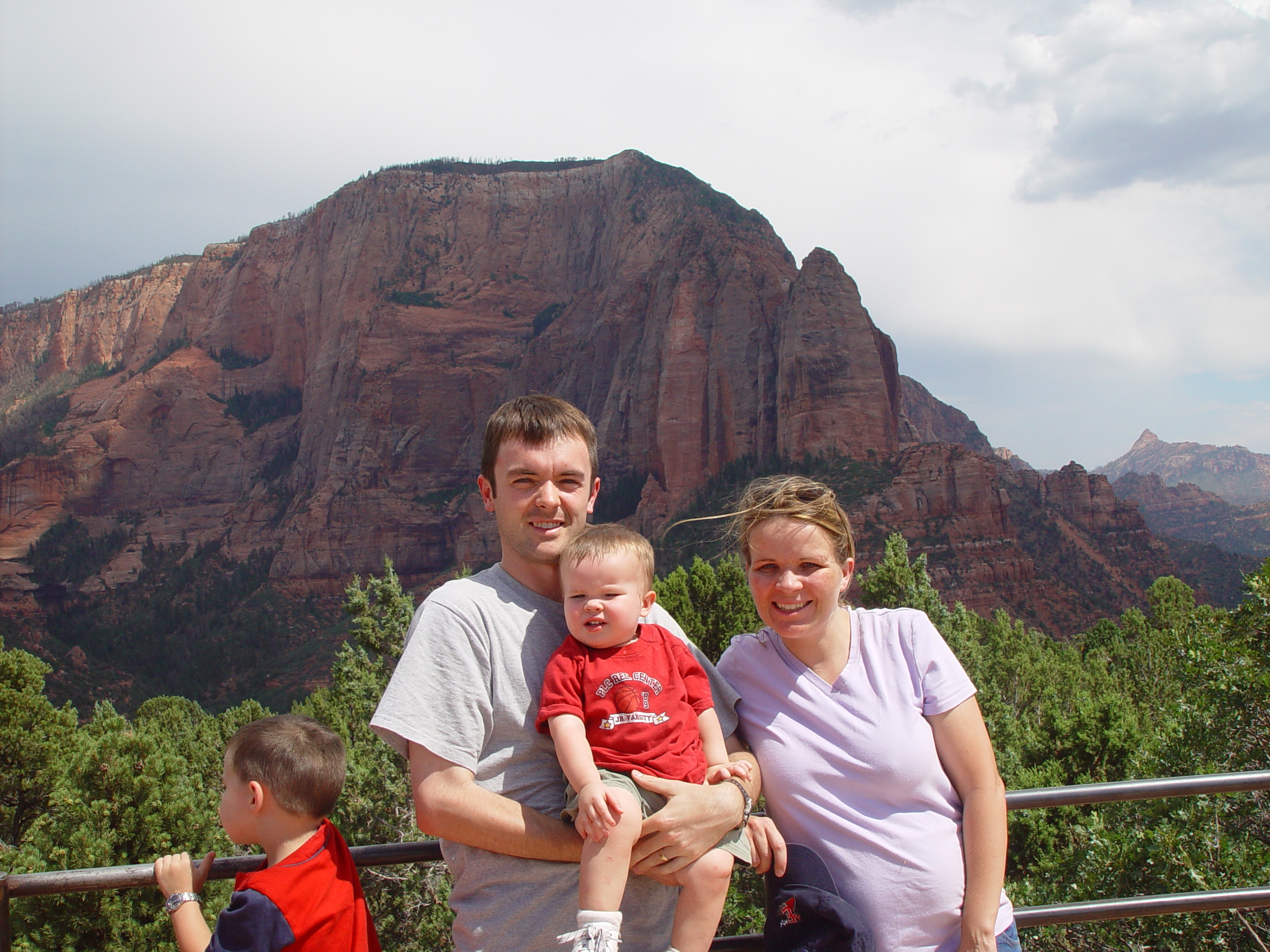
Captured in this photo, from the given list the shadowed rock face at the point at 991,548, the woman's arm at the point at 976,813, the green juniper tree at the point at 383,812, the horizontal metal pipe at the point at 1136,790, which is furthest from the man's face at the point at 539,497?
the shadowed rock face at the point at 991,548

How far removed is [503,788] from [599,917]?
0.51 meters

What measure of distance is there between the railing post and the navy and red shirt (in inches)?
31.6

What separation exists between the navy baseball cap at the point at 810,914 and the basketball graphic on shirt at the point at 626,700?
2.42 feet

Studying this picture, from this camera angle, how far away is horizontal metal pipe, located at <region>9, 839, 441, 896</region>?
2920 millimetres

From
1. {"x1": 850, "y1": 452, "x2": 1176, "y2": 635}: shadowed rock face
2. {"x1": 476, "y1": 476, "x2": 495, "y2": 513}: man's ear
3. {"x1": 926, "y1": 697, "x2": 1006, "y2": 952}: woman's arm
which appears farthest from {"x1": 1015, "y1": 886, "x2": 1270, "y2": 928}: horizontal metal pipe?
{"x1": 850, "y1": 452, "x2": 1176, "y2": 635}: shadowed rock face

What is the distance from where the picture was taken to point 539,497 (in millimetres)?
3074

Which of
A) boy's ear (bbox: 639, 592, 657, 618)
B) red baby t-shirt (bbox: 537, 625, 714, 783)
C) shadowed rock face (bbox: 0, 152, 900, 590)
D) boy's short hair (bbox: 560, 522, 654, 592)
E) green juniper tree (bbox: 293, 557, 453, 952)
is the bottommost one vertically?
green juniper tree (bbox: 293, 557, 453, 952)

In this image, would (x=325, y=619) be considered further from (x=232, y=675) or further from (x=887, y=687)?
(x=887, y=687)

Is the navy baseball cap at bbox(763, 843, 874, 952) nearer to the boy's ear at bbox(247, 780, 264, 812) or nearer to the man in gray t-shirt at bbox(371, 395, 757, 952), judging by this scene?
the man in gray t-shirt at bbox(371, 395, 757, 952)

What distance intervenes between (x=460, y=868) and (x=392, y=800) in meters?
19.9

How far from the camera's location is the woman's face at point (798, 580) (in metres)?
2.98

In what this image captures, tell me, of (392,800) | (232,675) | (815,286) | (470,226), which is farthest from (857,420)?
(470,226)

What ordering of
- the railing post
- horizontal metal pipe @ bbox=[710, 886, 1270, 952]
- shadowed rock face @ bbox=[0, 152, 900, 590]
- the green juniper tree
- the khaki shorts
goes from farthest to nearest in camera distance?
shadowed rock face @ bbox=[0, 152, 900, 590] < the green juniper tree < horizontal metal pipe @ bbox=[710, 886, 1270, 952] < the railing post < the khaki shorts

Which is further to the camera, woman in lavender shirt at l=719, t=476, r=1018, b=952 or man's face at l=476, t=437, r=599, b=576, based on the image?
man's face at l=476, t=437, r=599, b=576
